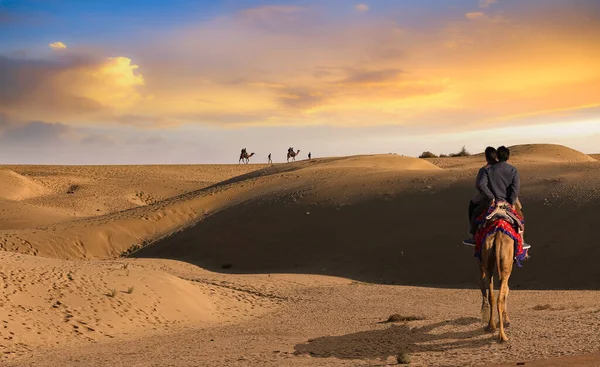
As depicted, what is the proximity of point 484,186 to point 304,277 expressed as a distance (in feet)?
49.8

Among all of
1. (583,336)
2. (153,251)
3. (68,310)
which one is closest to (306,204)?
(153,251)

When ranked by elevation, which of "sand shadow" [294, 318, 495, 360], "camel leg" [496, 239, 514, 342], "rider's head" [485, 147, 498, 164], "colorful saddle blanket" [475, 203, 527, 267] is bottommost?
"sand shadow" [294, 318, 495, 360]

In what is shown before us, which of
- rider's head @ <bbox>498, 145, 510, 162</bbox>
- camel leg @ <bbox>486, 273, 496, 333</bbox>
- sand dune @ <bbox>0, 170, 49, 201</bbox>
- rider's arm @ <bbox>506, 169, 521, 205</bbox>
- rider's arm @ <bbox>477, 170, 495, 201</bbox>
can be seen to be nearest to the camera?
→ camel leg @ <bbox>486, 273, 496, 333</bbox>

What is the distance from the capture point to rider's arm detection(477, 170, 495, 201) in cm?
1302

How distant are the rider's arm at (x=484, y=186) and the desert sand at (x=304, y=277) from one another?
2.30 m

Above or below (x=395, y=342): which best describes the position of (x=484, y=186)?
above

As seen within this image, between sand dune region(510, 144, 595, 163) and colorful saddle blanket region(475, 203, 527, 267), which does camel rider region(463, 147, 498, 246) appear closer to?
colorful saddle blanket region(475, 203, 527, 267)

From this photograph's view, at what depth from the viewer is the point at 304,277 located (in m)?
27.6

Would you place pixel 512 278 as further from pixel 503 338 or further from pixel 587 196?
pixel 503 338

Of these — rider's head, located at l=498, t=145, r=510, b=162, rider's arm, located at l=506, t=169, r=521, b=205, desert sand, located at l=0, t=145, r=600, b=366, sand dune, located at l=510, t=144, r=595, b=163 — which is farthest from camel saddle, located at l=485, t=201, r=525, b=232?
sand dune, located at l=510, t=144, r=595, b=163

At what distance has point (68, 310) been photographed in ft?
57.9

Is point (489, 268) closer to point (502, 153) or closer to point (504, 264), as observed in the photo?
point (504, 264)

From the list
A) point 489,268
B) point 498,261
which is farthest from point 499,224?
point 489,268

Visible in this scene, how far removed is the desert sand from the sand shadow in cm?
5
